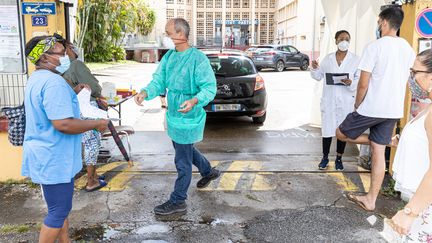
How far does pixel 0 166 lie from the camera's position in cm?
495

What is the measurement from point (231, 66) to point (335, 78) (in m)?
3.05

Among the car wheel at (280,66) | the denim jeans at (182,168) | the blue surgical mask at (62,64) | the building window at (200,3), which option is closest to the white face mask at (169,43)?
the denim jeans at (182,168)

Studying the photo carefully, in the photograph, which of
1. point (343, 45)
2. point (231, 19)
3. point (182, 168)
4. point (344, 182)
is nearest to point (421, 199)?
point (182, 168)

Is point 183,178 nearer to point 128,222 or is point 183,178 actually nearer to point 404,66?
point 128,222

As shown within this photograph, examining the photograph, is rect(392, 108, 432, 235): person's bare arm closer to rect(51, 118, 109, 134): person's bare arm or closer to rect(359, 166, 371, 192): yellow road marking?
rect(51, 118, 109, 134): person's bare arm

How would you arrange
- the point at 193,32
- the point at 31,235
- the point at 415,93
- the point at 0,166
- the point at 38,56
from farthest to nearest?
the point at 193,32 → the point at 0,166 → the point at 31,235 → the point at 38,56 → the point at 415,93

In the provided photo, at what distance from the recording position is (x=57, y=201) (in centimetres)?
290

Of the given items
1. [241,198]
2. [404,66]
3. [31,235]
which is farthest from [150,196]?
[404,66]

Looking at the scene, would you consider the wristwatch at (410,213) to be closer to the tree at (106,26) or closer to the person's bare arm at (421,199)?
the person's bare arm at (421,199)

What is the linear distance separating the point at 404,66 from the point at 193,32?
42127 millimetres

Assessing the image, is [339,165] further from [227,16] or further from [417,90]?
[227,16]

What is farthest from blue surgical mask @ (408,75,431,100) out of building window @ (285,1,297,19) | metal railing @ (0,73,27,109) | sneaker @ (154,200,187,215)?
building window @ (285,1,297,19)

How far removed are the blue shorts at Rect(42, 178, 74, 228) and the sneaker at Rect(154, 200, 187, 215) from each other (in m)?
1.29

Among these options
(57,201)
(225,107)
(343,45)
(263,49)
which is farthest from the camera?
(263,49)
